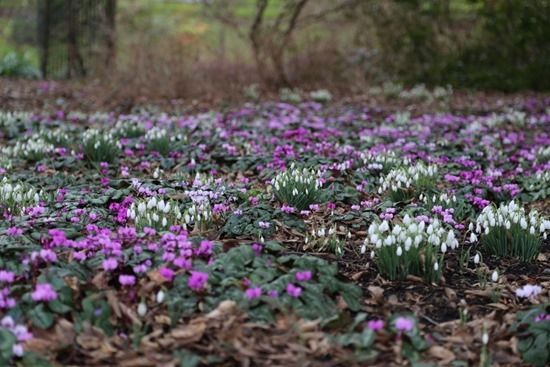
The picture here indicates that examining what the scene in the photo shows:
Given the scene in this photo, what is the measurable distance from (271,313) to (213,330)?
279 mm

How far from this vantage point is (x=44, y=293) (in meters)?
2.87

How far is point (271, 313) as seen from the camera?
301 cm

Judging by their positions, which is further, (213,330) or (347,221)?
(347,221)

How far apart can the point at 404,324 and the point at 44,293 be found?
1.57 metres

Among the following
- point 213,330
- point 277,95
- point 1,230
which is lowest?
point 213,330

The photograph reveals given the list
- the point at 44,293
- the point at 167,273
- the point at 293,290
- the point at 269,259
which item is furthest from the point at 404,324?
the point at 44,293

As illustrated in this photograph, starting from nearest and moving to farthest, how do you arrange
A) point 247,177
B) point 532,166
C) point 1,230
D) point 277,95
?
point 1,230
point 247,177
point 532,166
point 277,95

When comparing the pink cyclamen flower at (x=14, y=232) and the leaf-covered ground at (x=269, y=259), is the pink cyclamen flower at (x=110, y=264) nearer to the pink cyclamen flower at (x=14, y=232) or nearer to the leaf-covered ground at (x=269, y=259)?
the leaf-covered ground at (x=269, y=259)

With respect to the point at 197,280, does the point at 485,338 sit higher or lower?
lower

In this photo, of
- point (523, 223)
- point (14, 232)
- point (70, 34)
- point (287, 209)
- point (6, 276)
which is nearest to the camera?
point (6, 276)

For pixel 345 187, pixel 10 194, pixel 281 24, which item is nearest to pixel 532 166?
pixel 345 187

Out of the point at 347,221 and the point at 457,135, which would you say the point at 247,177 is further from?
the point at 457,135

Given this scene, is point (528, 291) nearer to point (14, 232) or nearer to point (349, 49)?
point (14, 232)

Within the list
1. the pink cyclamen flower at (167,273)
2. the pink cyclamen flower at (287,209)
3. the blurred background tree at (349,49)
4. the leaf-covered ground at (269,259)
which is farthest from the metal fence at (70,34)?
the pink cyclamen flower at (167,273)
